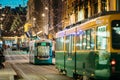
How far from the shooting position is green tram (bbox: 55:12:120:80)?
717 inches

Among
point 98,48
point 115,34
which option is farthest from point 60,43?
point 115,34

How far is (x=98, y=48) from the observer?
19250 mm

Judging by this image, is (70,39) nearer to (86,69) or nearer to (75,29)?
(75,29)

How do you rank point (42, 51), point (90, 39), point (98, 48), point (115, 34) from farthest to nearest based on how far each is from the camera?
point (42, 51), point (90, 39), point (98, 48), point (115, 34)

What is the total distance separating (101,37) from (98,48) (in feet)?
1.67

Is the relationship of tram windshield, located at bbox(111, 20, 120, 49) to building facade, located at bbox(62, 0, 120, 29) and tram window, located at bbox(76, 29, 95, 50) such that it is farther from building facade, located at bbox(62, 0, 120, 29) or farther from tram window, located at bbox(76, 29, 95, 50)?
building facade, located at bbox(62, 0, 120, 29)

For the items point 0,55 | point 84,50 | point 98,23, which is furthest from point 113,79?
point 0,55

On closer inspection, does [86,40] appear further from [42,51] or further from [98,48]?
[42,51]

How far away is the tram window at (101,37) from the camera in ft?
61.2

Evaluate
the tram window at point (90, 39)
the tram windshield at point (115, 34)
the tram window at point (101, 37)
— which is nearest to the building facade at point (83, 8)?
the tram window at point (90, 39)

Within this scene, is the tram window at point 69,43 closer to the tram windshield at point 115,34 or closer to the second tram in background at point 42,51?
the tram windshield at point 115,34

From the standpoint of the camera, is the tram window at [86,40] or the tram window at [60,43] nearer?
the tram window at [86,40]

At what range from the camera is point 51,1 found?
95.0 meters

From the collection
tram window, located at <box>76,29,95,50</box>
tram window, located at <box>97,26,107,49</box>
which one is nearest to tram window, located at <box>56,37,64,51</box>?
tram window, located at <box>76,29,95,50</box>
